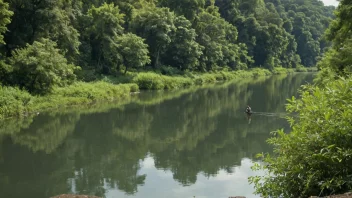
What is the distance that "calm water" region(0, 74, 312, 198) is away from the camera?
12273mm

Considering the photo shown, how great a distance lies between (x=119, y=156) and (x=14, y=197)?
5.67m

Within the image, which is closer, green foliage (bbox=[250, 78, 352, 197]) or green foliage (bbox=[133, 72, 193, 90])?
green foliage (bbox=[250, 78, 352, 197])

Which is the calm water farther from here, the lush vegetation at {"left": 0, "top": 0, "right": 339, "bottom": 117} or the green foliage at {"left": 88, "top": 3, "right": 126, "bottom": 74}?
the green foliage at {"left": 88, "top": 3, "right": 126, "bottom": 74}

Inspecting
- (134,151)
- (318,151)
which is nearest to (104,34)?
(134,151)

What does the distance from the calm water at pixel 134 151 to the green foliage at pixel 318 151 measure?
14.8 ft

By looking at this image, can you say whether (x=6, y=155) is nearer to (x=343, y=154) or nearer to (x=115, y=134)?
(x=115, y=134)

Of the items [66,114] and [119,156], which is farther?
[66,114]

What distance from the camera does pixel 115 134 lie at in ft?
67.5

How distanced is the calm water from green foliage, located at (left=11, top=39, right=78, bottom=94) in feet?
9.90

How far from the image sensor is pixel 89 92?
1233 inches

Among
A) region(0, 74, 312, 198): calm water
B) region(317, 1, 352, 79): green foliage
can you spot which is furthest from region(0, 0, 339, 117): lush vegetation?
region(317, 1, 352, 79): green foliage

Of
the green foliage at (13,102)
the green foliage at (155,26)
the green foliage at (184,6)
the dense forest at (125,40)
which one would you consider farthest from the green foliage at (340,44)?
the green foliage at (184,6)

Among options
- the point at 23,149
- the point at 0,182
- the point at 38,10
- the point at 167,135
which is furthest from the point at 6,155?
the point at 38,10

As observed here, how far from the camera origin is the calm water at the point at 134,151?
12.3 meters
